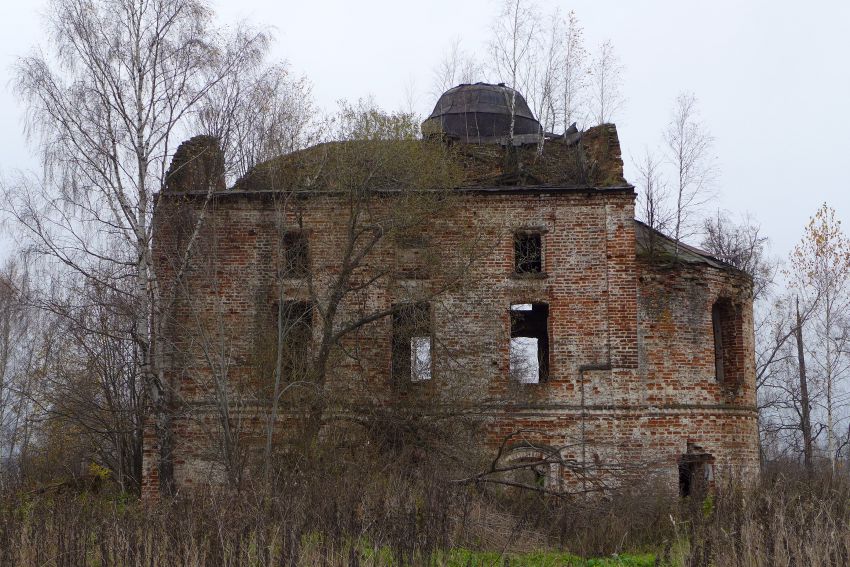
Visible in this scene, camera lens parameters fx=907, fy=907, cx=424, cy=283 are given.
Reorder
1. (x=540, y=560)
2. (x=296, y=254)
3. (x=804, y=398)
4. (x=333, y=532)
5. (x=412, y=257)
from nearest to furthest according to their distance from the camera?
1. (x=333, y=532)
2. (x=540, y=560)
3. (x=296, y=254)
4. (x=412, y=257)
5. (x=804, y=398)

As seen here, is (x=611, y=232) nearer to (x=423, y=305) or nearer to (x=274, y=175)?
(x=423, y=305)

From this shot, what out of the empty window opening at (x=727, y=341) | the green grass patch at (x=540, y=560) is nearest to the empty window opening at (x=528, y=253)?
the empty window opening at (x=727, y=341)

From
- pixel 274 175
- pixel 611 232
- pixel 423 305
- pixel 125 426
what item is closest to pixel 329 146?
pixel 274 175

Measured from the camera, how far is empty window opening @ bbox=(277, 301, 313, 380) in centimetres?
1426

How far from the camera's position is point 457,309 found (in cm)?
1600

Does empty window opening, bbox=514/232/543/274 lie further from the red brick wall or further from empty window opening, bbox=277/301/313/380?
empty window opening, bbox=277/301/313/380

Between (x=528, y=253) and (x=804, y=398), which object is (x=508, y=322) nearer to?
(x=528, y=253)

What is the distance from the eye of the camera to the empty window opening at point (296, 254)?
15.8 m

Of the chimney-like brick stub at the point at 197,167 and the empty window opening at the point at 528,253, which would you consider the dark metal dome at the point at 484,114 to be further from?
the chimney-like brick stub at the point at 197,167

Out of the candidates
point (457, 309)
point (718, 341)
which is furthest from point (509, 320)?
point (718, 341)

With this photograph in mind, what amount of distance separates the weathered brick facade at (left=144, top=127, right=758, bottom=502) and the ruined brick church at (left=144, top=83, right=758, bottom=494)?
0.03 m

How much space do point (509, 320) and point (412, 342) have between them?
1811mm

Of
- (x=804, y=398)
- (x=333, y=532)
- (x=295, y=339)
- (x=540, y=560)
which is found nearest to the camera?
(x=333, y=532)

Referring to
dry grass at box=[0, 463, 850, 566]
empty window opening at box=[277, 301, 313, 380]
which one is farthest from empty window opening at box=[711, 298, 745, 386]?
empty window opening at box=[277, 301, 313, 380]
